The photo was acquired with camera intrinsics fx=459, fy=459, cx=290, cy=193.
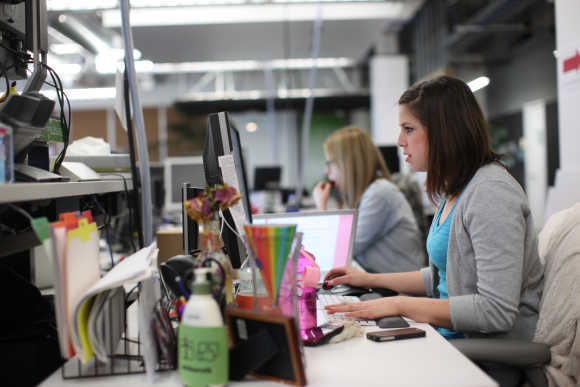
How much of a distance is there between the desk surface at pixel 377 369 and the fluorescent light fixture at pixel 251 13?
469 cm

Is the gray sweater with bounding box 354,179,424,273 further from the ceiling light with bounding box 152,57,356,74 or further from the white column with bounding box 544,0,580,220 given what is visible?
the ceiling light with bounding box 152,57,356,74

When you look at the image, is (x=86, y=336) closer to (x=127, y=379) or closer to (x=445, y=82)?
(x=127, y=379)

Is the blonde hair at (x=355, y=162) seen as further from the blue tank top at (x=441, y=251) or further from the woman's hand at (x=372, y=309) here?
the woman's hand at (x=372, y=309)

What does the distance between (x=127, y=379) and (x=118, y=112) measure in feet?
2.67

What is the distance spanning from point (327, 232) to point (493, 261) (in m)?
0.84

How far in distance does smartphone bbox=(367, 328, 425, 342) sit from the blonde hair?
4.59ft

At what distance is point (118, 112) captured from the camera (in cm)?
136

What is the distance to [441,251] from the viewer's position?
128 cm

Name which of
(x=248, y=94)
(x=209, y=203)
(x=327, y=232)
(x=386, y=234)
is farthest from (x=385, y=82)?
(x=209, y=203)

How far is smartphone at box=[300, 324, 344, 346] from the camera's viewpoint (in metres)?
0.97

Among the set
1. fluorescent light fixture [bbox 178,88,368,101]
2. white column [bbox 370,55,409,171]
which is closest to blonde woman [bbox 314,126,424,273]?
white column [bbox 370,55,409,171]

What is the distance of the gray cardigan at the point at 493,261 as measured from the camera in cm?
105

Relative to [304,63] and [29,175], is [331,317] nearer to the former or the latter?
[29,175]

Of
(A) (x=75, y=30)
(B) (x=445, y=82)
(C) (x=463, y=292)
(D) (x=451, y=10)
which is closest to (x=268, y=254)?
(C) (x=463, y=292)
